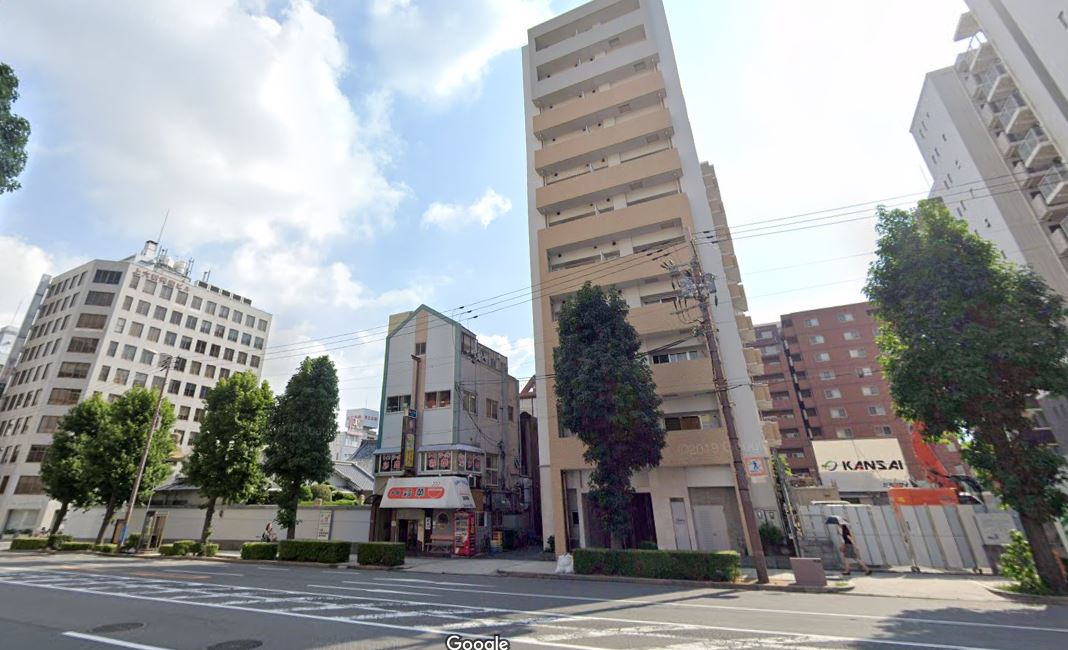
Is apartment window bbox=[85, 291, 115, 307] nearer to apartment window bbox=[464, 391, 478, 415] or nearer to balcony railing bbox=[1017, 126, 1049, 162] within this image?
apartment window bbox=[464, 391, 478, 415]

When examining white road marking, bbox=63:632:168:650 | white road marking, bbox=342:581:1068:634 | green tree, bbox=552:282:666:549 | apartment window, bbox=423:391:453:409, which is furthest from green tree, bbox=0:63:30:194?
apartment window, bbox=423:391:453:409

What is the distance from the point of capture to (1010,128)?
27984mm

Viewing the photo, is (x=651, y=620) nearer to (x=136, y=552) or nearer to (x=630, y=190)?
(x=630, y=190)

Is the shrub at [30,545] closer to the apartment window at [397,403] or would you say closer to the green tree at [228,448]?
the green tree at [228,448]

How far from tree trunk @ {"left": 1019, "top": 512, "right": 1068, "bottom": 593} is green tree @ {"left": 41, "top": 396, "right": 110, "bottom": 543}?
49284 mm

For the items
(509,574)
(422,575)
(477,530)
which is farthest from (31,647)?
(477,530)

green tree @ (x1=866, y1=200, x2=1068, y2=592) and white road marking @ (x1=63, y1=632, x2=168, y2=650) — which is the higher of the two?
green tree @ (x1=866, y1=200, x2=1068, y2=592)

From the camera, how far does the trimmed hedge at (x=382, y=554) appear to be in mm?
20969

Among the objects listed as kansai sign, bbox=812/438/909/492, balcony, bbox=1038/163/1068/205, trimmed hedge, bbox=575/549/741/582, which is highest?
balcony, bbox=1038/163/1068/205

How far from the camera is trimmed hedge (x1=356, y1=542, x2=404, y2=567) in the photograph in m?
21.0

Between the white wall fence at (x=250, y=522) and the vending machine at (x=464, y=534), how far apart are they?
6490mm

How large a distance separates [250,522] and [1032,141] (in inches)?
2233

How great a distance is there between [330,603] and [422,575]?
8.28 m

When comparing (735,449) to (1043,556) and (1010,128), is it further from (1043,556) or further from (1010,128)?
(1010,128)
